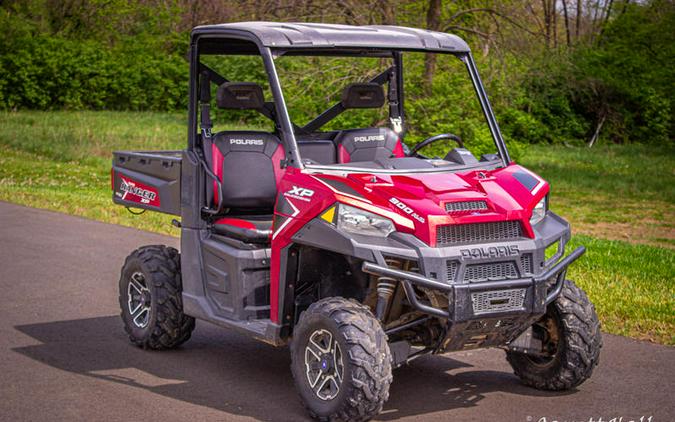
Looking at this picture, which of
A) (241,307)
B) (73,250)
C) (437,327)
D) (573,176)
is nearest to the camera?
(437,327)

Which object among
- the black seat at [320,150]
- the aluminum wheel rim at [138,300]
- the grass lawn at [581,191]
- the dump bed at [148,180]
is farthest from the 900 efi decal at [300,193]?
the grass lawn at [581,191]

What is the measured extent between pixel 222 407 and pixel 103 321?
2541 mm

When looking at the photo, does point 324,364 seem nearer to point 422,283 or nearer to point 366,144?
point 422,283

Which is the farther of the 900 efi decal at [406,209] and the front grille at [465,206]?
the front grille at [465,206]

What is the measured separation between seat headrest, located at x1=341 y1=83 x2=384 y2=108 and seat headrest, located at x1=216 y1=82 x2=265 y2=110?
83 cm

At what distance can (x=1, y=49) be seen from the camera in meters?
40.9

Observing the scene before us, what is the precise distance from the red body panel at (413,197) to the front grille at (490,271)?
0.78ft

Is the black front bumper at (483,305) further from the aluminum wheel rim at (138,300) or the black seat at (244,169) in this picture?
the aluminum wheel rim at (138,300)

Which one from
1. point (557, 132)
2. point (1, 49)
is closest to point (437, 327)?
point (557, 132)

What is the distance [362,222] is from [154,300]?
7.21 ft

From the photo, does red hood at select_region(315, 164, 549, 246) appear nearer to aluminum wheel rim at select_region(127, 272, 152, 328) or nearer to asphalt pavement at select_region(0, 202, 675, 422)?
asphalt pavement at select_region(0, 202, 675, 422)

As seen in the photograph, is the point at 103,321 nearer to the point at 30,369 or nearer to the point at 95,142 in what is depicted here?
the point at 30,369

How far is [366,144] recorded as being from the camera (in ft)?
24.5

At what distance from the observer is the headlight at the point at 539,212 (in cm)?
624
